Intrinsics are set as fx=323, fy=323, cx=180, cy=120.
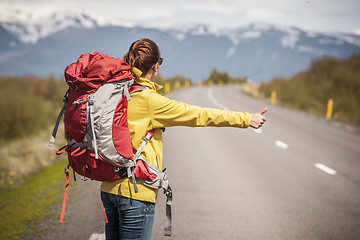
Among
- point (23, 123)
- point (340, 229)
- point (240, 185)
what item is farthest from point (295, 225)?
point (23, 123)

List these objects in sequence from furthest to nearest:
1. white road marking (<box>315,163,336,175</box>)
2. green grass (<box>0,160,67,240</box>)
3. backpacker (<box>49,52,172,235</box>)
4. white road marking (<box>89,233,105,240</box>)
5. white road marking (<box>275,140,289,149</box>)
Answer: white road marking (<box>275,140,289,149</box>) < white road marking (<box>315,163,336,175</box>) < green grass (<box>0,160,67,240</box>) < white road marking (<box>89,233,105,240</box>) < backpacker (<box>49,52,172,235</box>)

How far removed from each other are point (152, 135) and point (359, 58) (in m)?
32.7

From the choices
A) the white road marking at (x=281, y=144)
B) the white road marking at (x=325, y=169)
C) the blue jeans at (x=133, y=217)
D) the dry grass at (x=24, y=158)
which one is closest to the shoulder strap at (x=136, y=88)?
the blue jeans at (x=133, y=217)

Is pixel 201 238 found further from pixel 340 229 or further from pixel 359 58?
pixel 359 58

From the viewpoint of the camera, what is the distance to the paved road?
3982 mm

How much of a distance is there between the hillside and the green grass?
46.6ft

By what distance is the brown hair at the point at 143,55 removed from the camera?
2064 millimetres

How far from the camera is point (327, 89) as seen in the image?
24719mm

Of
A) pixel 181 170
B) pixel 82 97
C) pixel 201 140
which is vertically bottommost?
pixel 201 140

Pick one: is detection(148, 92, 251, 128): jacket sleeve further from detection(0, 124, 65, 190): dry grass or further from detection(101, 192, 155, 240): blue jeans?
detection(0, 124, 65, 190): dry grass

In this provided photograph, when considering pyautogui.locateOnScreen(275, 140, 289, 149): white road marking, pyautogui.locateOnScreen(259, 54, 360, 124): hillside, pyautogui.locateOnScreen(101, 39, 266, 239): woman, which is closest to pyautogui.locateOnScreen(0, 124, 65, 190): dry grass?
pyautogui.locateOnScreen(275, 140, 289, 149): white road marking

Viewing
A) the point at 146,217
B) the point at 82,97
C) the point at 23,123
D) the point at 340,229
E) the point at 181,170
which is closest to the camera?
the point at 82,97

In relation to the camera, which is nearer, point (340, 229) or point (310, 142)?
point (340, 229)

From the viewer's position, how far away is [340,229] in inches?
160
